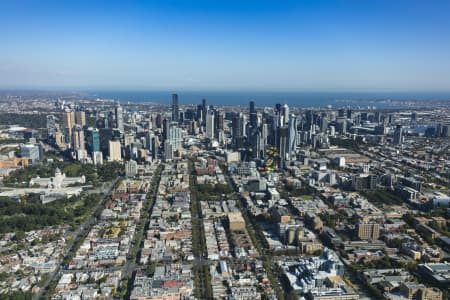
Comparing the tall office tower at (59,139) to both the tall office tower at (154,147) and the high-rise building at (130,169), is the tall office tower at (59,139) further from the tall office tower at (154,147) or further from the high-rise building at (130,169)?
the high-rise building at (130,169)

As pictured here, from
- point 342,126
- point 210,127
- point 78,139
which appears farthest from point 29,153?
point 342,126

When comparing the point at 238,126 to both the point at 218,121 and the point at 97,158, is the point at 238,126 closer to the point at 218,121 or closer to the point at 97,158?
the point at 218,121

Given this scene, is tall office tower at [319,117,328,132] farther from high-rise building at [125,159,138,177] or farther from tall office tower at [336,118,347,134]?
high-rise building at [125,159,138,177]

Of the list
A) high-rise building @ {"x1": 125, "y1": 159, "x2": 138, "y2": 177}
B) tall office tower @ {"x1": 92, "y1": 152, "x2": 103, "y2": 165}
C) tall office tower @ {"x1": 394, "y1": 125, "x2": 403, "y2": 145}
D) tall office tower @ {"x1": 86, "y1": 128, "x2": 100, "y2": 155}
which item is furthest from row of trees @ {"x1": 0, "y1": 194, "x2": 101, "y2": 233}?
tall office tower @ {"x1": 394, "y1": 125, "x2": 403, "y2": 145}

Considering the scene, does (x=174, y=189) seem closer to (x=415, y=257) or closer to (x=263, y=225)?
(x=263, y=225)

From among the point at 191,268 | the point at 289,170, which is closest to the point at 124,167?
the point at 289,170

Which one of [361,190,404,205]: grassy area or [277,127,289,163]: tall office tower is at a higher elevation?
[277,127,289,163]: tall office tower

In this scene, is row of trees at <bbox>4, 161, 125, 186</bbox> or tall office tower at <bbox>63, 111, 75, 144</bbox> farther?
tall office tower at <bbox>63, 111, 75, 144</bbox>

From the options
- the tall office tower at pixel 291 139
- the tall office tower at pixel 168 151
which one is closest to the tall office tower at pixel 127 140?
the tall office tower at pixel 168 151
